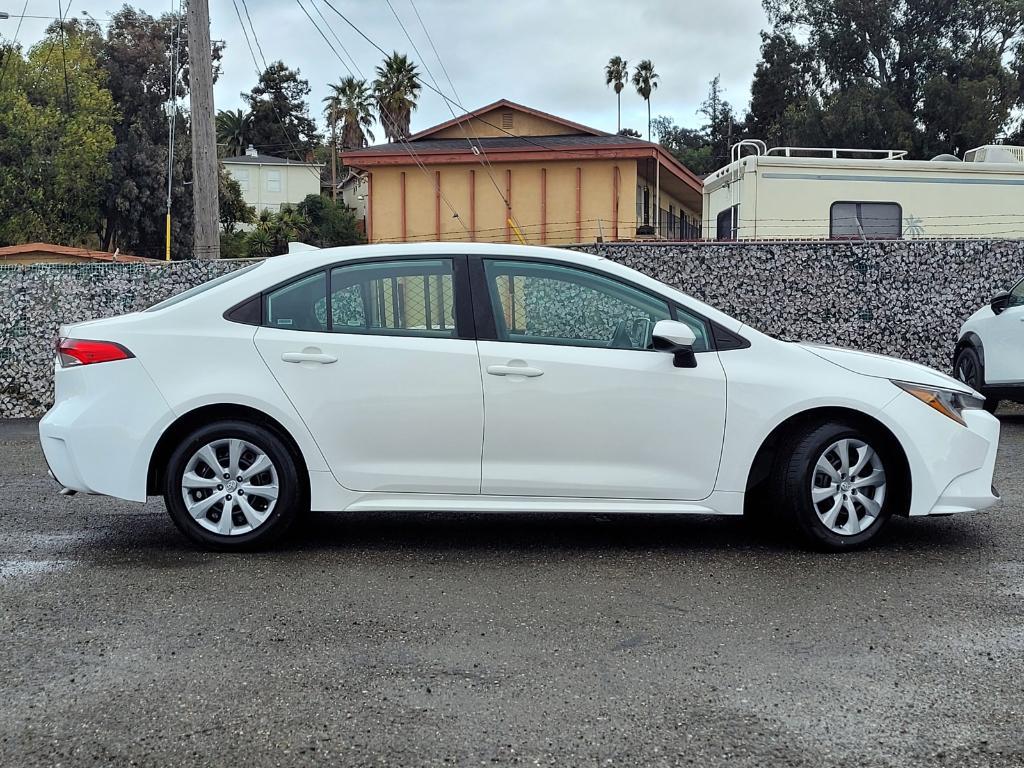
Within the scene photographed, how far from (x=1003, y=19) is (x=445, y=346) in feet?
176

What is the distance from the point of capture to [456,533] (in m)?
6.14

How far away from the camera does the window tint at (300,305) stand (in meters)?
5.56

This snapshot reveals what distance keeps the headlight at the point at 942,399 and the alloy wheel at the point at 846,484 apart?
1.21 ft

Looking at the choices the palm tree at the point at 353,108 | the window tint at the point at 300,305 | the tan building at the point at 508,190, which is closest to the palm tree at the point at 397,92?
the palm tree at the point at 353,108

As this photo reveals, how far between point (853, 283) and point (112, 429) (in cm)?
993

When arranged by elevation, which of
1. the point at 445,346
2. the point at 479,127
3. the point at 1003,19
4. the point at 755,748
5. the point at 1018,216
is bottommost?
the point at 755,748

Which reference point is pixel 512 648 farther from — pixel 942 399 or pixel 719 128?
pixel 719 128

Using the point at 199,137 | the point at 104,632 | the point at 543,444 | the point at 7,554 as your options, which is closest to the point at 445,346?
the point at 543,444

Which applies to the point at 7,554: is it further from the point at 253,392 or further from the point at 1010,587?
the point at 1010,587

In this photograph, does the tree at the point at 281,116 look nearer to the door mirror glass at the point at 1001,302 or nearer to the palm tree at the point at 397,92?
the palm tree at the point at 397,92

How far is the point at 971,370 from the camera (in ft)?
35.7

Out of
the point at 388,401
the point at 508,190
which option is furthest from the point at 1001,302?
the point at 508,190

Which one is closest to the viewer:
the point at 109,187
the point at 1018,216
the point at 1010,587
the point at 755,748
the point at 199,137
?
the point at 755,748

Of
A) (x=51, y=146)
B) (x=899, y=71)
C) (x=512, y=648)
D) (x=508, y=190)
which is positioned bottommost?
(x=512, y=648)
